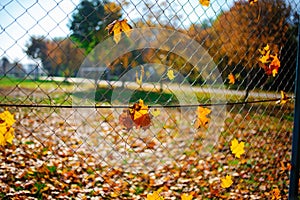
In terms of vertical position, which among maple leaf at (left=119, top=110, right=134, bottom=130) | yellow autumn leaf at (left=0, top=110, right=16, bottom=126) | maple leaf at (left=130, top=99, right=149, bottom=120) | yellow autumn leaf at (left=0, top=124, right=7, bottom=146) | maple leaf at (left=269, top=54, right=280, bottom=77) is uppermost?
maple leaf at (left=269, top=54, right=280, bottom=77)

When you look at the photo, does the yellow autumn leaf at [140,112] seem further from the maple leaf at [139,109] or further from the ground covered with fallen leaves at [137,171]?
the ground covered with fallen leaves at [137,171]

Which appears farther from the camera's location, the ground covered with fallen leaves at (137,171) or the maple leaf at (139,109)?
the ground covered with fallen leaves at (137,171)

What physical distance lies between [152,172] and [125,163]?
0.29m

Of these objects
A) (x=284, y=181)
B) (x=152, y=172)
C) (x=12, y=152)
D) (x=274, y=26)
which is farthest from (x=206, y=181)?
(x=274, y=26)

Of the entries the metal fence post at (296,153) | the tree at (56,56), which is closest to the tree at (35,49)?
the tree at (56,56)

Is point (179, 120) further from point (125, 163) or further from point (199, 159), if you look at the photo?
point (125, 163)

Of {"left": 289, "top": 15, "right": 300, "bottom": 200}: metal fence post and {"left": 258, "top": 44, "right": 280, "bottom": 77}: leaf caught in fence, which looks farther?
{"left": 258, "top": 44, "right": 280, "bottom": 77}: leaf caught in fence

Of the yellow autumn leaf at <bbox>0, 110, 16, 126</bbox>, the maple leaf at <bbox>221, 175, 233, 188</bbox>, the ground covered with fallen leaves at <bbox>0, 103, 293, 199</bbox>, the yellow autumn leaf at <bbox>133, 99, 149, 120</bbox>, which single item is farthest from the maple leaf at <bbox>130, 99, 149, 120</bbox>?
the maple leaf at <bbox>221, 175, 233, 188</bbox>

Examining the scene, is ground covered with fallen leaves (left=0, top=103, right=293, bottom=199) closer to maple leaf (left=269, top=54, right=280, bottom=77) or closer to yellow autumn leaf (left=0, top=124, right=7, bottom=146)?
yellow autumn leaf (left=0, top=124, right=7, bottom=146)

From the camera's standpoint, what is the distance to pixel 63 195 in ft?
8.96

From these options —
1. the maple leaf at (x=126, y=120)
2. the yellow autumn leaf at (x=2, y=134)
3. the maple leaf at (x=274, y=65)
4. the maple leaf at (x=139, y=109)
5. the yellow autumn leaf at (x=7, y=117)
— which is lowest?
the yellow autumn leaf at (x=2, y=134)

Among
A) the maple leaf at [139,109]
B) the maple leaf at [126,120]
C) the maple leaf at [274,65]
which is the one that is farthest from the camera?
the maple leaf at [274,65]

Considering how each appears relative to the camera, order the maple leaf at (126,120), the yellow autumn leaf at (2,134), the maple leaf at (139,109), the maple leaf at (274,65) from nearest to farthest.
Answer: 1. the maple leaf at (139,109)
2. the yellow autumn leaf at (2,134)
3. the maple leaf at (126,120)
4. the maple leaf at (274,65)

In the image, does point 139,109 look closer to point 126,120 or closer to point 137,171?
point 126,120
